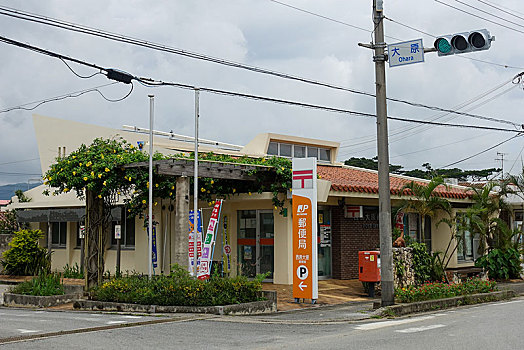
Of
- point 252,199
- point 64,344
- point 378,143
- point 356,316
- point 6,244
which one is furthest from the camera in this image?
point 6,244

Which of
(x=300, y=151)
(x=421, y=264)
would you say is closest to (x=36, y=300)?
(x=421, y=264)

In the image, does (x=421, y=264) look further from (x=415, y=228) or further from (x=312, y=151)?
(x=312, y=151)

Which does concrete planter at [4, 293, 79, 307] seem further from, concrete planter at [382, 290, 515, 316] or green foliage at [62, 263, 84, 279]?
concrete planter at [382, 290, 515, 316]

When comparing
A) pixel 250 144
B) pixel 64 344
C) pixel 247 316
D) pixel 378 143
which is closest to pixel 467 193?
pixel 250 144

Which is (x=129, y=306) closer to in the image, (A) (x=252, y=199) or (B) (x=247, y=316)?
(B) (x=247, y=316)

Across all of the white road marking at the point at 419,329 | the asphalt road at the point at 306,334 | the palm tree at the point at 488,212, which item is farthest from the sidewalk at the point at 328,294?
the palm tree at the point at 488,212

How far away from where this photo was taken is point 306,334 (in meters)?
10.9

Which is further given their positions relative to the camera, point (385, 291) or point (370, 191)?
point (370, 191)

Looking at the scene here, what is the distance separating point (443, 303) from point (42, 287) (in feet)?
36.4

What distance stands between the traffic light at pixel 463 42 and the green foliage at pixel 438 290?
5.67 meters

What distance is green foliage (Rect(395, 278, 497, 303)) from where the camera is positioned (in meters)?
14.6

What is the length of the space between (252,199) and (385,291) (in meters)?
6.83

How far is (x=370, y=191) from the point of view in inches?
808

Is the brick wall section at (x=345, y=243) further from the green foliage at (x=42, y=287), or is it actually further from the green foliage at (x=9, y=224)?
the green foliage at (x=9, y=224)
